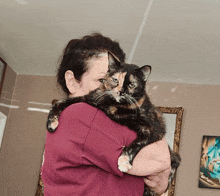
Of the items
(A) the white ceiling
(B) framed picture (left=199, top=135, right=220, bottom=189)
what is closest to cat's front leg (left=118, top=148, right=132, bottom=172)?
(A) the white ceiling

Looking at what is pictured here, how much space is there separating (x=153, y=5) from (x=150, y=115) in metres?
0.75

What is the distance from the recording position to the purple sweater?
1.90ft

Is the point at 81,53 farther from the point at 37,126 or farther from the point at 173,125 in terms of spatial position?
the point at 37,126

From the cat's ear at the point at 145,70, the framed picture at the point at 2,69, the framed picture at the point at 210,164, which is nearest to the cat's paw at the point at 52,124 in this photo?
the cat's ear at the point at 145,70

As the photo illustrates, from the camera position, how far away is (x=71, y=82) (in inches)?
32.8

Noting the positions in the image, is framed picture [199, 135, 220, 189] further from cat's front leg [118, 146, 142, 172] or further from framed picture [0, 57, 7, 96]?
framed picture [0, 57, 7, 96]

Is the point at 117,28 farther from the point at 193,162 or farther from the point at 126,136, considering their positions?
the point at 126,136

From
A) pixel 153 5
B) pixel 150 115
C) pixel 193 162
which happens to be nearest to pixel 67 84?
pixel 150 115

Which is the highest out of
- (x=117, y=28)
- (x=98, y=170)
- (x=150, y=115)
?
(x=117, y=28)

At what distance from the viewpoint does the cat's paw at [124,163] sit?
58 cm

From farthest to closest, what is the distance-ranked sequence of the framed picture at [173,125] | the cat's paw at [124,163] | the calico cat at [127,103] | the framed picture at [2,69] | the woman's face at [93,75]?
the framed picture at [2,69]
the framed picture at [173,125]
the woman's face at [93,75]
the calico cat at [127,103]
the cat's paw at [124,163]

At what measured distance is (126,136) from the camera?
641 millimetres

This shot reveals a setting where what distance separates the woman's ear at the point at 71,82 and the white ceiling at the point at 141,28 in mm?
614

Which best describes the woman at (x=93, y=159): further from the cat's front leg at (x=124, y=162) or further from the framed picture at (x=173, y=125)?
the framed picture at (x=173, y=125)
